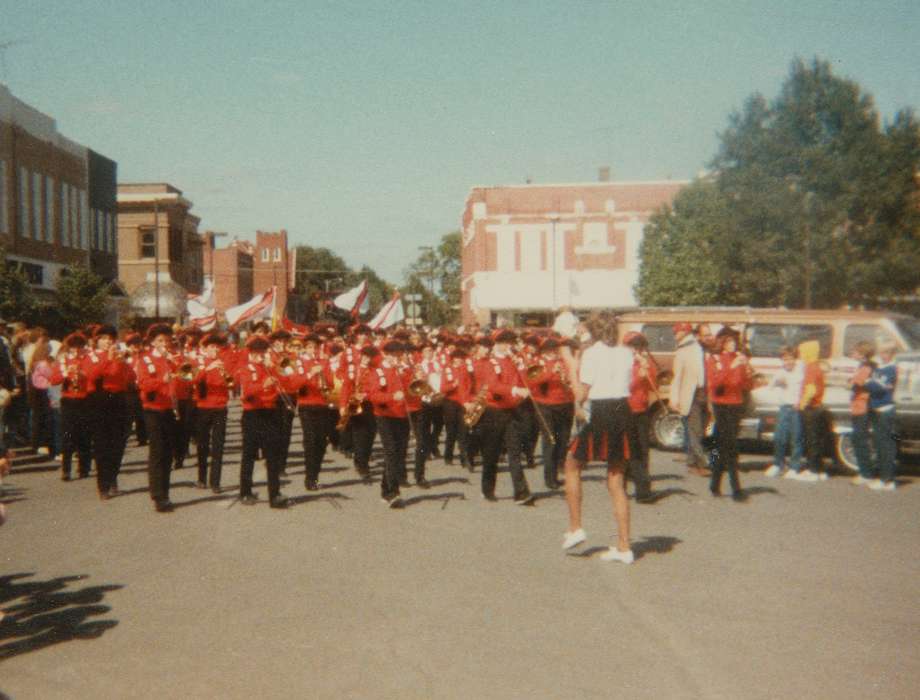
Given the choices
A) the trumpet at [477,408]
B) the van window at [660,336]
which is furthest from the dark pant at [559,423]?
the van window at [660,336]

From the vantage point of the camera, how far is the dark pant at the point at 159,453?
11766 mm

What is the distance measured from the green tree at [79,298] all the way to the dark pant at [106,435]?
23708 mm

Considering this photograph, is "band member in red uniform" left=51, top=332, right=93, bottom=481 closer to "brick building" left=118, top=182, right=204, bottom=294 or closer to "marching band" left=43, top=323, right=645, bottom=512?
"marching band" left=43, top=323, right=645, bottom=512

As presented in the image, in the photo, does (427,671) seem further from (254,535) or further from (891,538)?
(891,538)

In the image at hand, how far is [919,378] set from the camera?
14.4m

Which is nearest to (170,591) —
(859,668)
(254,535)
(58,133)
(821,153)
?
(254,535)

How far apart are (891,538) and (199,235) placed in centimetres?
6709

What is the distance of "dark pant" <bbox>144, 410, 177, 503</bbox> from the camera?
1177cm

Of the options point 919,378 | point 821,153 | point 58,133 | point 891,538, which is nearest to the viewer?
point 891,538

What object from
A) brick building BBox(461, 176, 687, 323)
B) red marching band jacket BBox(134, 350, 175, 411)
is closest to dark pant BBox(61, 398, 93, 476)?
red marching band jacket BBox(134, 350, 175, 411)

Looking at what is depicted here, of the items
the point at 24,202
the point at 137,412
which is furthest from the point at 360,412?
the point at 24,202

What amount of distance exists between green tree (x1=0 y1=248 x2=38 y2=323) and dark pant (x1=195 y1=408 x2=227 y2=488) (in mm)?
16542

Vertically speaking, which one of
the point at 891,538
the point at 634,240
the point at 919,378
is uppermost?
the point at 634,240

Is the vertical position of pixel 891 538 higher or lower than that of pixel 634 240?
lower
